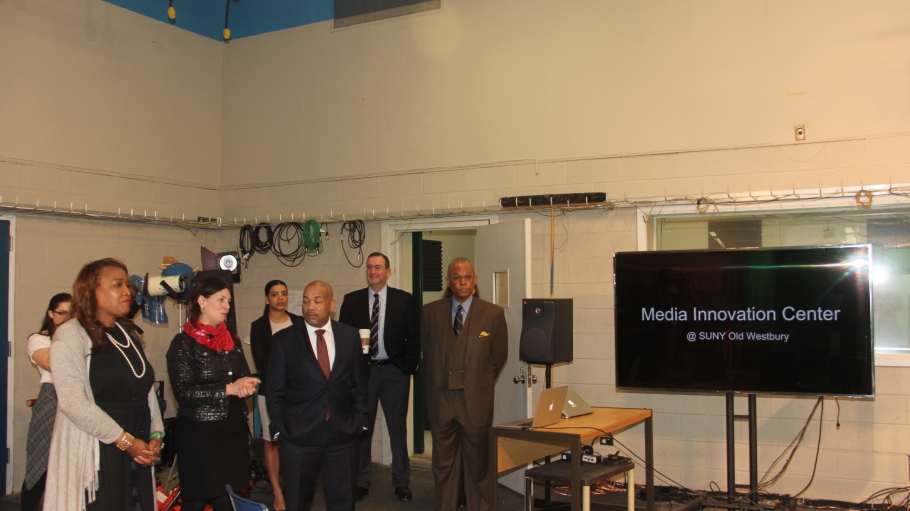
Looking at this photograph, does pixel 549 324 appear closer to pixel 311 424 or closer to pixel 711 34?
pixel 311 424

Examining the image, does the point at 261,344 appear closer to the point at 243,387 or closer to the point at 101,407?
the point at 243,387

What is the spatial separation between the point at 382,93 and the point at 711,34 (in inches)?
114

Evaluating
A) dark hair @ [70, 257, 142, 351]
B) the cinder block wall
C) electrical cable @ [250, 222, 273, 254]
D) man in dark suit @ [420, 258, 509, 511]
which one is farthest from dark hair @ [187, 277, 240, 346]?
electrical cable @ [250, 222, 273, 254]

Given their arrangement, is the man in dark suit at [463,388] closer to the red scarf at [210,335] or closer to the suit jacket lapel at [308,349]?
the suit jacket lapel at [308,349]

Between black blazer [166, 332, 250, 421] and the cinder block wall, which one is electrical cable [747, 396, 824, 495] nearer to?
black blazer [166, 332, 250, 421]

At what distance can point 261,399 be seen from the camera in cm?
564

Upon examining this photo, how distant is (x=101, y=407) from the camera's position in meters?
3.11

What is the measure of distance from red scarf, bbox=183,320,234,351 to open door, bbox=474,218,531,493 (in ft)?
7.73

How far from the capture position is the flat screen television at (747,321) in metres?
4.34

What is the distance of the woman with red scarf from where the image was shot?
11.2 feet

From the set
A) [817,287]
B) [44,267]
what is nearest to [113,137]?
[44,267]

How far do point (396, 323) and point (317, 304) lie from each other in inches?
68.7

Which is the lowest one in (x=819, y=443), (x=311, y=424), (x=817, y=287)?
(x=819, y=443)

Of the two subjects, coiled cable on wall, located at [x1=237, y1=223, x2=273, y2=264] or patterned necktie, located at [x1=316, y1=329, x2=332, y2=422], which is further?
coiled cable on wall, located at [x1=237, y1=223, x2=273, y2=264]
